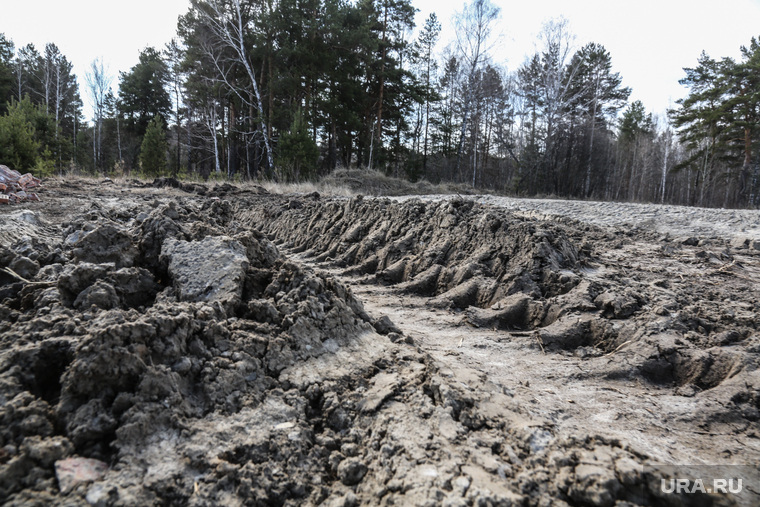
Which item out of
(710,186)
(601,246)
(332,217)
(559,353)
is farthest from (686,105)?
(559,353)

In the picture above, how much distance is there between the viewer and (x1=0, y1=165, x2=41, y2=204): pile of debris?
24.2ft

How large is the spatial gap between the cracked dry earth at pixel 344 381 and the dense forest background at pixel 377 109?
14356 mm

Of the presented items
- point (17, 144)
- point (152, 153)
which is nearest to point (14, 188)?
point (17, 144)

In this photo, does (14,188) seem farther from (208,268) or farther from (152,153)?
(152,153)

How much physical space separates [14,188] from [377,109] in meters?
19.0

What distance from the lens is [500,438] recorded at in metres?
1.69

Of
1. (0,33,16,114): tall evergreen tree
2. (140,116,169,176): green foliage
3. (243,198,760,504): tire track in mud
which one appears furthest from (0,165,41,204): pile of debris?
(0,33,16,114): tall evergreen tree

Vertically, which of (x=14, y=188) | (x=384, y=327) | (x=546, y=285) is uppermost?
(x=14, y=188)

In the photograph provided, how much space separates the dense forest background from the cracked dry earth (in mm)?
14356

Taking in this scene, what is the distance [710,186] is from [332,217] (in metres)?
30.5

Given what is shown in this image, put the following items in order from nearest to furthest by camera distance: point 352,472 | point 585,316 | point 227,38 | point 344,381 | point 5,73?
point 352,472
point 344,381
point 585,316
point 227,38
point 5,73

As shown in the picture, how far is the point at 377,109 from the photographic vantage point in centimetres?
2359

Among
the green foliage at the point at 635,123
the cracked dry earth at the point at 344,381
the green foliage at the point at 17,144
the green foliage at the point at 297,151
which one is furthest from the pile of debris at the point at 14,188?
the green foliage at the point at 635,123

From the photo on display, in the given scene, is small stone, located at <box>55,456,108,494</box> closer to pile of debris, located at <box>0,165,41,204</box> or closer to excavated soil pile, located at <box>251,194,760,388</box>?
excavated soil pile, located at <box>251,194,760,388</box>
